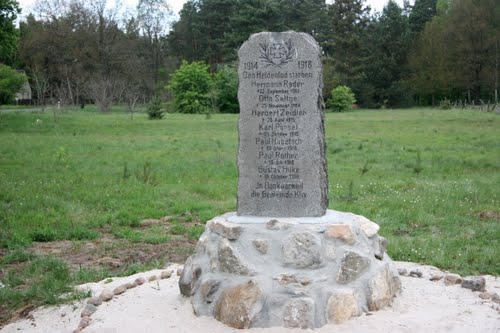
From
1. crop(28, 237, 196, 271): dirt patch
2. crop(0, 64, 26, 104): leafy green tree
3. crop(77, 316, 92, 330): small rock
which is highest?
crop(0, 64, 26, 104): leafy green tree

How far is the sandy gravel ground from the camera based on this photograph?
5.96 meters

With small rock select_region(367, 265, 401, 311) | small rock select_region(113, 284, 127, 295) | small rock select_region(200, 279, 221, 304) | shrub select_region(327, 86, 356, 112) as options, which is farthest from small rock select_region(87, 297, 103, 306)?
shrub select_region(327, 86, 356, 112)

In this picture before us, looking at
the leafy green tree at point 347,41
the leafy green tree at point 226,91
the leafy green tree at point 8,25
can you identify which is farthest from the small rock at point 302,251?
the leafy green tree at point 347,41

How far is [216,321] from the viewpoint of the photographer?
20.5 ft

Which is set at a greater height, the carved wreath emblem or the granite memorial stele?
the carved wreath emblem

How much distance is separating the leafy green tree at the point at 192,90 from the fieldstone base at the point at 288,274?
135 ft

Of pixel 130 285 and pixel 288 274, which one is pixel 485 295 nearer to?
pixel 288 274

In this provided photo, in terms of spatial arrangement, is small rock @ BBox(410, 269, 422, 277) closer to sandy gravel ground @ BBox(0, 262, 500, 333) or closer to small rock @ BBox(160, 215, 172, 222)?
sandy gravel ground @ BBox(0, 262, 500, 333)

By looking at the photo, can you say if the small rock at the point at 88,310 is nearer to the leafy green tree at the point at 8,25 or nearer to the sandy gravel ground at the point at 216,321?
the sandy gravel ground at the point at 216,321

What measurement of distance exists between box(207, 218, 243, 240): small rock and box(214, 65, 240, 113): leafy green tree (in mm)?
42914

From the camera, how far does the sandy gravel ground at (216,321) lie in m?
5.96

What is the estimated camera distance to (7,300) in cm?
716

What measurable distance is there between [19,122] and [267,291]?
2691cm

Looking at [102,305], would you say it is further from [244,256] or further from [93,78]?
[93,78]
